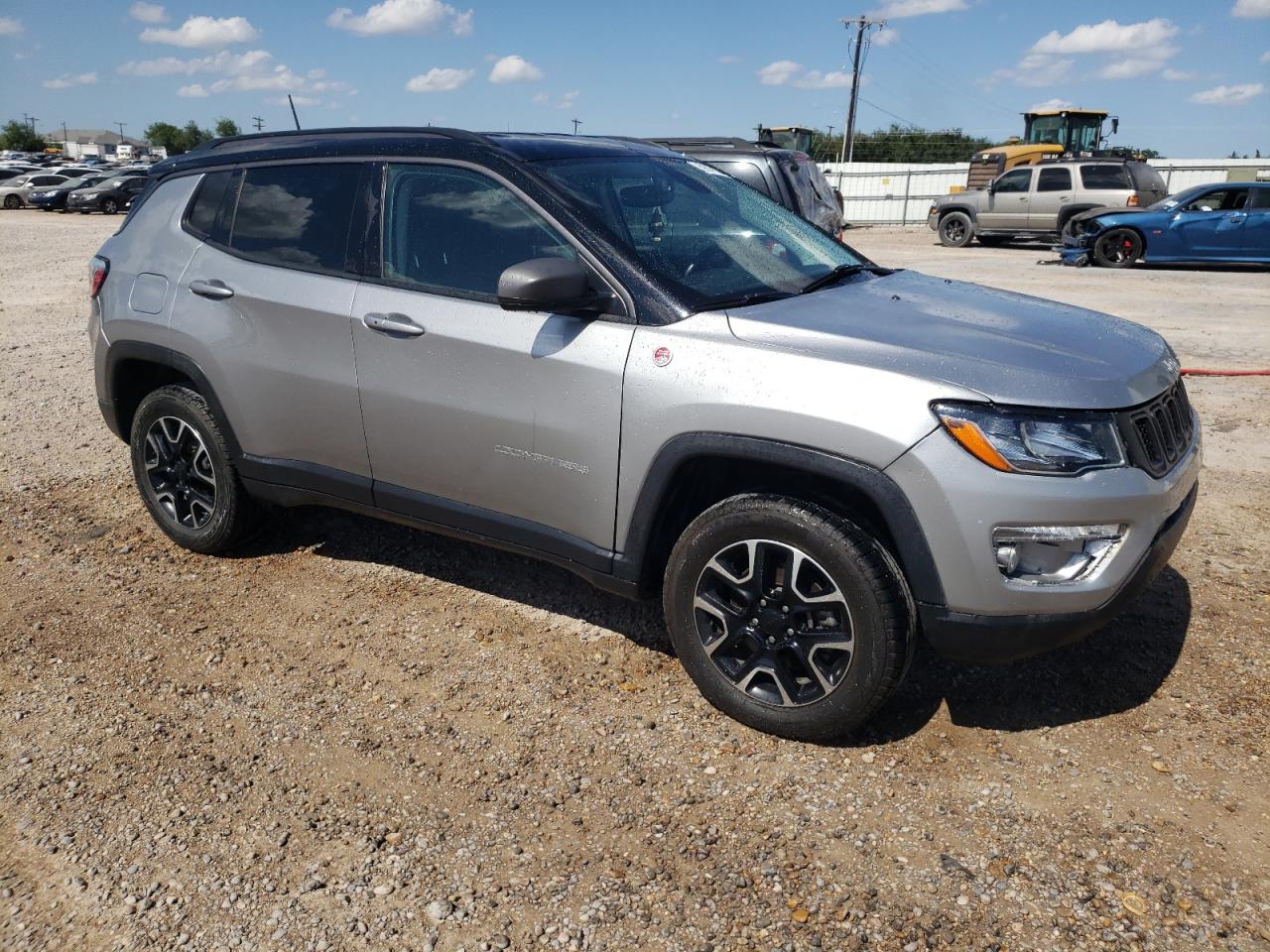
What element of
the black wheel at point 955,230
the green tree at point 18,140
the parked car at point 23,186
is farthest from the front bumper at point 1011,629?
the green tree at point 18,140

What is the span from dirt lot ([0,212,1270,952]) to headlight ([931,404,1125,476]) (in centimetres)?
99

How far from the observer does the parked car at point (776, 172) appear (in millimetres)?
9273

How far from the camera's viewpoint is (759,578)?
3.12 metres

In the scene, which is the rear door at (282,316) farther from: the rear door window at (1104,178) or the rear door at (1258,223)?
the rear door window at (1104,178)

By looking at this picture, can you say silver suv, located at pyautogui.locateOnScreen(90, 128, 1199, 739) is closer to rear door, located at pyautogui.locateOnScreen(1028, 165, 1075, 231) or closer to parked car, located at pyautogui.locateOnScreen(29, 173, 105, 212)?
rear door, located at pyautogui.locateOnScreen(1028, 165, 1075, 231)

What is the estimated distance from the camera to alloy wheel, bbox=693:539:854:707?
9.98 ft

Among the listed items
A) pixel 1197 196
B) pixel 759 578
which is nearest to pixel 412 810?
pixel 759 578

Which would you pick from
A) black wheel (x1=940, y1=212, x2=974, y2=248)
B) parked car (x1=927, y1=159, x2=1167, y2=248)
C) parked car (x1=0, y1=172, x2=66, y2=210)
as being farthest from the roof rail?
parked car (x1=0, y1=172, x2=66, y2=210)

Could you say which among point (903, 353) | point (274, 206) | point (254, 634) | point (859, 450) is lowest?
point (254, 634)

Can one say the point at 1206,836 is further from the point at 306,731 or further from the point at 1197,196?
the point at 1197,196

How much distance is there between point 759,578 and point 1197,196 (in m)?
16.9

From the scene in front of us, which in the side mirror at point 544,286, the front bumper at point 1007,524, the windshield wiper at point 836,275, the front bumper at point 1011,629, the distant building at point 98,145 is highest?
the side mirror at point 544,286

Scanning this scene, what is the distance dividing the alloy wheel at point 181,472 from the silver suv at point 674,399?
0.04 metres

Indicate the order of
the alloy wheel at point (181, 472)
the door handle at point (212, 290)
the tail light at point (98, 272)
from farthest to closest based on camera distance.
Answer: the tail light at point (98, 272)
the alloy wheel at point (181, 472)
the door handle at point (212, 290)
